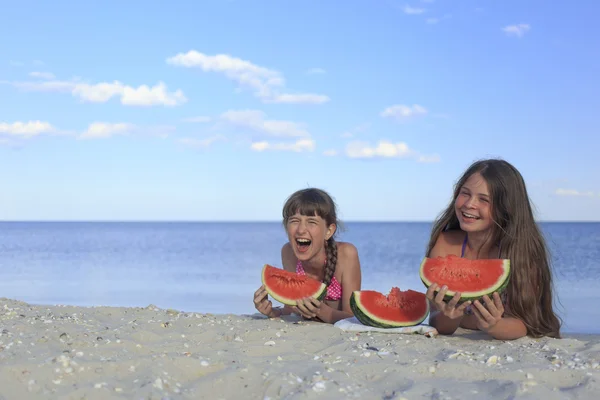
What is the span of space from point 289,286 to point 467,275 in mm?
1624

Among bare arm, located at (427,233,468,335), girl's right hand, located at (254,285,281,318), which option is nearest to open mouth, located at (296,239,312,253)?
girl's right hand, located at (254,285,281,318)

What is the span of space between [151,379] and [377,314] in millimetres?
2347

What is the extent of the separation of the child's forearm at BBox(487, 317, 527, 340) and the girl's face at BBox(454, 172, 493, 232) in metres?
0.77

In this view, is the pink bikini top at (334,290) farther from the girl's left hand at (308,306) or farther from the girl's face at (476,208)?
the girl's face at (476,208)

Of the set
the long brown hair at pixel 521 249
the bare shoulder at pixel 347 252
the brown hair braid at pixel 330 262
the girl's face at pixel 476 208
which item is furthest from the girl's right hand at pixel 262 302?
the long brown hair at pixel 521 249

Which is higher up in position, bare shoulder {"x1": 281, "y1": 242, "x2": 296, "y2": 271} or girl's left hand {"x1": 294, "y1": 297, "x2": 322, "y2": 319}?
bare shoulder {"x1": 281, "y1": 242, "x2": 296, "y2": 271}

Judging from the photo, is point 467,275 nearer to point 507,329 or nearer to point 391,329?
point 507,329

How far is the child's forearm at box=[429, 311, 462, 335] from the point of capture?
4.95 metres

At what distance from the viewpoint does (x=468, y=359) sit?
12.0ft

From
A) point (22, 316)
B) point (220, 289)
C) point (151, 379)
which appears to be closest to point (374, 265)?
point (220, 289)

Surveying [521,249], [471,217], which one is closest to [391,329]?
[471,217]

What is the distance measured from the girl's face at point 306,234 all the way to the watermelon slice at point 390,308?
0.80 metres

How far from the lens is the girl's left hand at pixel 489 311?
4379mm

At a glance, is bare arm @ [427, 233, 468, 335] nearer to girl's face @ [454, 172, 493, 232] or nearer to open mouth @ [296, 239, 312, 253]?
girl's face @ [454, 172, 493, 232]
